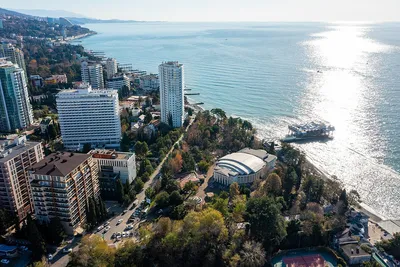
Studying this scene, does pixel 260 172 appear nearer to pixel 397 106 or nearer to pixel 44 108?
pixel 397 106

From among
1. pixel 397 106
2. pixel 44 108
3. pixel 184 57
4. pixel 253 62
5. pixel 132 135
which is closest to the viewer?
pixel 132 135

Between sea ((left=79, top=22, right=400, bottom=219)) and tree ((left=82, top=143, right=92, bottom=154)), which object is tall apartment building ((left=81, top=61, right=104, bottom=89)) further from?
tree ((left=82, top=143, right=92, bottom=154))

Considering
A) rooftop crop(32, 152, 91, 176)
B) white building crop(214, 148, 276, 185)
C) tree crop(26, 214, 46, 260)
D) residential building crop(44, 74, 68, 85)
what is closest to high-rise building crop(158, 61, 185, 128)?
white building crop(214, 148, 276, 185)

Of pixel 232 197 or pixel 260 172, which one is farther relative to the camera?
pixel 260 172


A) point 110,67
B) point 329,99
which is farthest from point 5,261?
point 110,67

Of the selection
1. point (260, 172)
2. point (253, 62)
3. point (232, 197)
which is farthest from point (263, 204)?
point (253, 62)

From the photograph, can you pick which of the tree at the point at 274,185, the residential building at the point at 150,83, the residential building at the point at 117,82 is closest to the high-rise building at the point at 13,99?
the residential building at the point at 117,82

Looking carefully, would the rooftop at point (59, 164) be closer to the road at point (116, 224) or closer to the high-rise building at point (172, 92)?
the road at point (116, 224)
